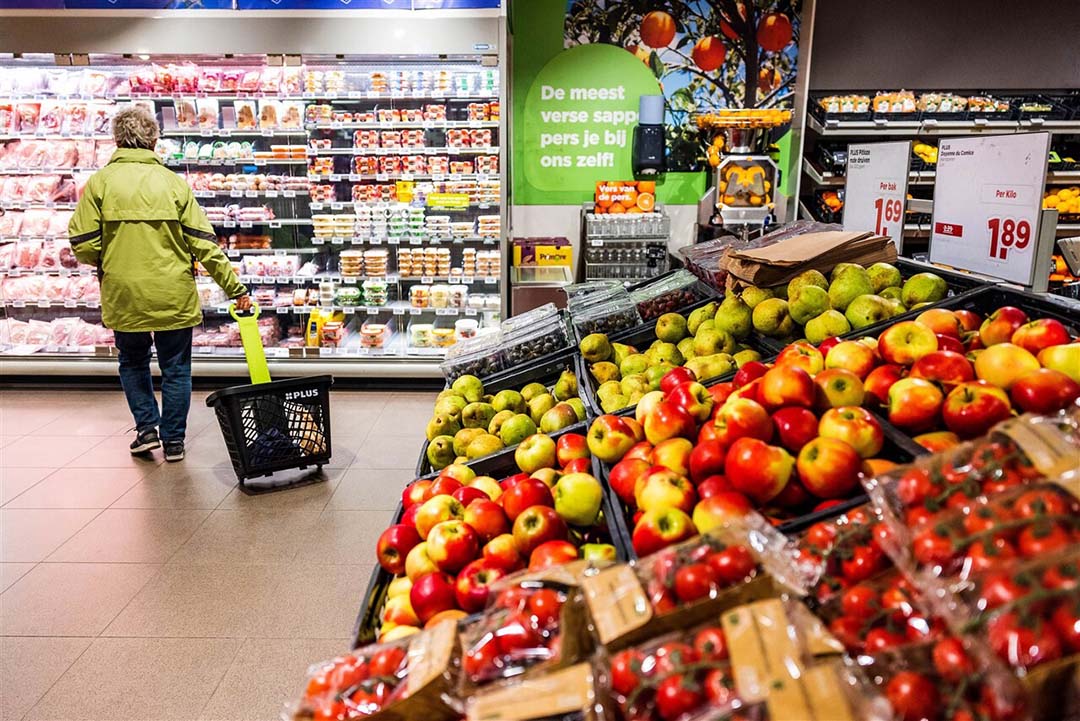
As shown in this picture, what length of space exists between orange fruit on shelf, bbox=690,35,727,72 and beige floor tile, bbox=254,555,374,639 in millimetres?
5026

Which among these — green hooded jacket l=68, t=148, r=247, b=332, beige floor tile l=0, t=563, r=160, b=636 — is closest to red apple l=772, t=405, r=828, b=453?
beige floor tile l=0, t=563, r=160, b=636

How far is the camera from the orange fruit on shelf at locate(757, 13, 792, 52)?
6.15 metres

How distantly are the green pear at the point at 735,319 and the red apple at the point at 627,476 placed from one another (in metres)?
0.91

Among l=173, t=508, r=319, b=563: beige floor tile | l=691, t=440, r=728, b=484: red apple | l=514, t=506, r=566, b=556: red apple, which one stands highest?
l=691, t=440, r=728, b=484: red apple

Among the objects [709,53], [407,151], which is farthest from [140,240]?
[709,53]

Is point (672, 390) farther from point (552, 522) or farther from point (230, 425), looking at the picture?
point (230, 425)

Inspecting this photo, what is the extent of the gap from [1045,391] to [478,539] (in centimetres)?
111

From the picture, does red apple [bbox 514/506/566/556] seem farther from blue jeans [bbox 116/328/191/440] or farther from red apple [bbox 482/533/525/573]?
blue jeans [bbox 116/328/191/440]

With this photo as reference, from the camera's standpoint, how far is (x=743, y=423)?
4.70ft

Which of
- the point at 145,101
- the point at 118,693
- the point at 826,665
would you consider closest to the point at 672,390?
the point at 826,665

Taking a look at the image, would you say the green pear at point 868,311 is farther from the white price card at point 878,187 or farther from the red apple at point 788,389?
the white price card at point 878,187

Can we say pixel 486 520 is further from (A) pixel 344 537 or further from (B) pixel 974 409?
(A) pixel 344 537

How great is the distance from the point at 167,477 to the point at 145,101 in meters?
2.91

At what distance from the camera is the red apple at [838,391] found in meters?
1.53
